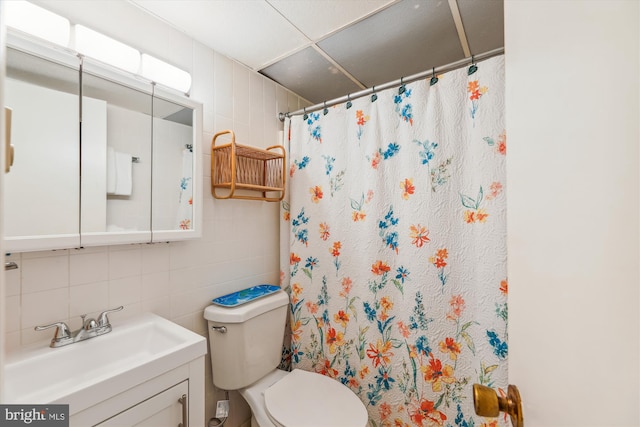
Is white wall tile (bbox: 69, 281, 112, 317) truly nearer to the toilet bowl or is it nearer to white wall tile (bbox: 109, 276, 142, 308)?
white wall tile (bbox: 109, 276, 142, 308)

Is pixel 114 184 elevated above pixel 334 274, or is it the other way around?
pixel 114 184

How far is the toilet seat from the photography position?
3.48 ft

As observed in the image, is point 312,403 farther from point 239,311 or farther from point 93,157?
point 93,157

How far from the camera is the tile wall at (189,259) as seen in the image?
0.86m

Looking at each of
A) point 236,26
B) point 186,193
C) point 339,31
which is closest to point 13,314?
point 186,193

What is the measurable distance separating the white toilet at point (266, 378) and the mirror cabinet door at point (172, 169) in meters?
0.45

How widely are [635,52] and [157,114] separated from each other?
4.24 feet

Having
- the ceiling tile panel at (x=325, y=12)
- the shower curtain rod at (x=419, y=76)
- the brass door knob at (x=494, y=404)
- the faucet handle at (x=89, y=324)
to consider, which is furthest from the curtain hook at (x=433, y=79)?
the faucet handle at (x=89, y=324)

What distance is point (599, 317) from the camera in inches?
9.9

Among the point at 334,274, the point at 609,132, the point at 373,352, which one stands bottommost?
the point at 373,352

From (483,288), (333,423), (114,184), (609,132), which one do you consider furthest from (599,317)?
(114,184)

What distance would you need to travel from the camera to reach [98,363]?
2.92ft

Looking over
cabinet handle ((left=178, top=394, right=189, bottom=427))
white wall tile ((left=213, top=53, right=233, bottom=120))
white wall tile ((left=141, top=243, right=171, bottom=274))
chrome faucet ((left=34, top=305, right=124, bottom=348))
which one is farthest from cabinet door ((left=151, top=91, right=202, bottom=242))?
cabinet handle ((left=178, top=394, right=189, bottom=427))

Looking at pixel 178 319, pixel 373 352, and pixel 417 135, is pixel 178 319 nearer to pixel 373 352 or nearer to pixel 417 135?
pixel 373 352
